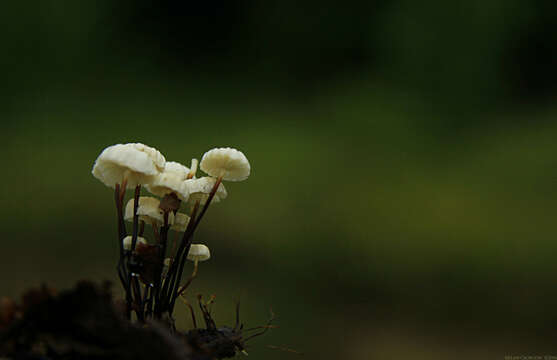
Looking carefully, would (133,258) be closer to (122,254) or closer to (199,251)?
(122,254)

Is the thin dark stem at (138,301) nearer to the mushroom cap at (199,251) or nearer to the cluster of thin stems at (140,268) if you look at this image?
the cluster of thin stems at (140,268)

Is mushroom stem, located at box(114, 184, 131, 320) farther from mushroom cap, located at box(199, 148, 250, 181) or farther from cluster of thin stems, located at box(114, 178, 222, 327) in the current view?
mushroom cap, located at box(199, 148, 250, 181)

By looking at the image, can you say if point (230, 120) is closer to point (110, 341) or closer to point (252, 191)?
point (252, 191)

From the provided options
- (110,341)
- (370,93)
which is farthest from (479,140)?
(110,341)

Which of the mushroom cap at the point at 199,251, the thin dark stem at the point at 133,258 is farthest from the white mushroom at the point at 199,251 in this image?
the thin dark stem at the point at 133,258

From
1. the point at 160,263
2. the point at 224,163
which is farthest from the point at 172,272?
the point at 224,163

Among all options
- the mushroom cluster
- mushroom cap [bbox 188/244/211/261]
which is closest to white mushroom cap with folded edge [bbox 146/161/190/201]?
the mushroom cluster
